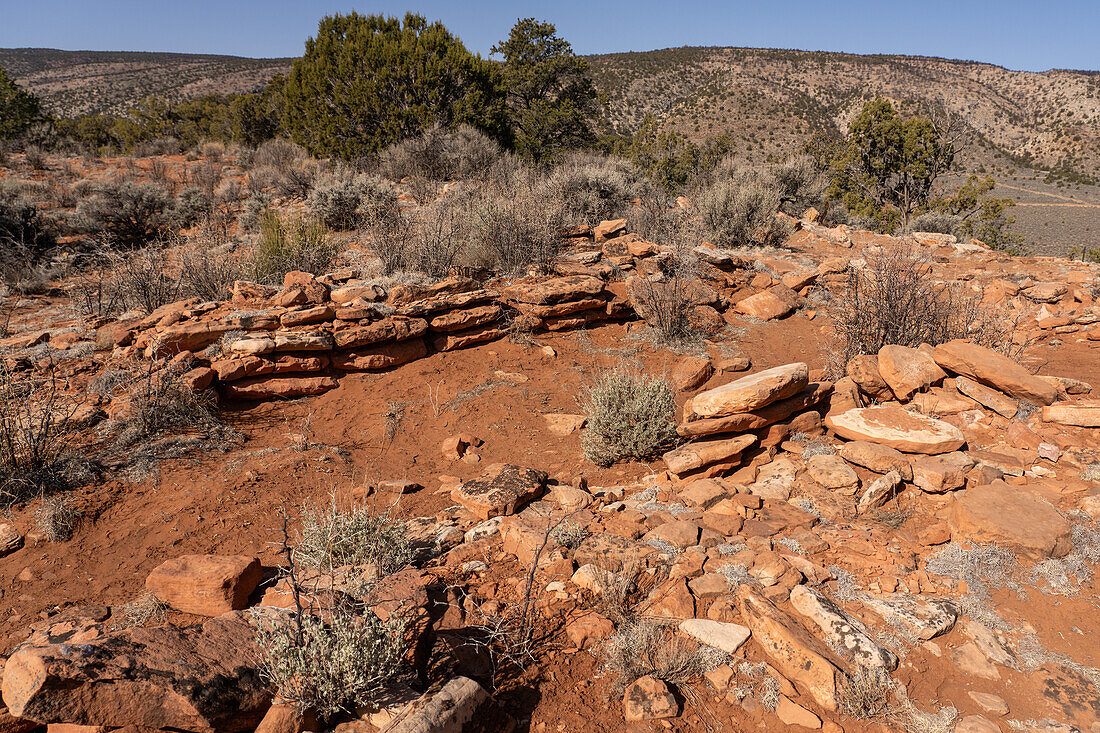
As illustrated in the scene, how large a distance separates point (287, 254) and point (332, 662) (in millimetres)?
7240

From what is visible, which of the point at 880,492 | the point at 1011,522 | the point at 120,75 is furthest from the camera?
the point at 120,75

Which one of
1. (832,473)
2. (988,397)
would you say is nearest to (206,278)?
(832,473)

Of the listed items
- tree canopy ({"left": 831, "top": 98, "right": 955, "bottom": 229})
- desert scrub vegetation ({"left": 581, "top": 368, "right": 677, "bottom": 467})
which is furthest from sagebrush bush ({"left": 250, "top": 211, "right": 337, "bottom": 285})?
tree canopy ({"left": 831, "top": 98, "right": 955, "bottom": 229})

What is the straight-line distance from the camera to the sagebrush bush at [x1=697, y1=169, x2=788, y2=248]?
35.5 ft

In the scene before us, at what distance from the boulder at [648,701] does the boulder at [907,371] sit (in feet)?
11.5

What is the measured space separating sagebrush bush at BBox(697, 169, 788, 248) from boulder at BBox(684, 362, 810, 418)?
7.40 m

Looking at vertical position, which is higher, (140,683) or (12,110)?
(12,110)

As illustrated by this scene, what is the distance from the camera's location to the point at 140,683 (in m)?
1.69

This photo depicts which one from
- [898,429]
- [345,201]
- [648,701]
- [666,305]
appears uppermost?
[345,201]

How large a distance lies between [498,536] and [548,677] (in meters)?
1.11

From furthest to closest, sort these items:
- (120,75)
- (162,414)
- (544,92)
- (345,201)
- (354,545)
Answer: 1. (120,75)
2. (544,92)
3. (345,201)
4. (162,414)
5. (354,545)

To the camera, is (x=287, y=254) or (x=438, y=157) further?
(x=438, y=157)

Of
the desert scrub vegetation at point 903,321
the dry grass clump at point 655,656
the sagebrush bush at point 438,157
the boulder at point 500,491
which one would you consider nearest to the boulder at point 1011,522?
the dry grass clump at point 655,656

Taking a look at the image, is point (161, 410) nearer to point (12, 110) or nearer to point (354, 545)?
point (354, 545)
